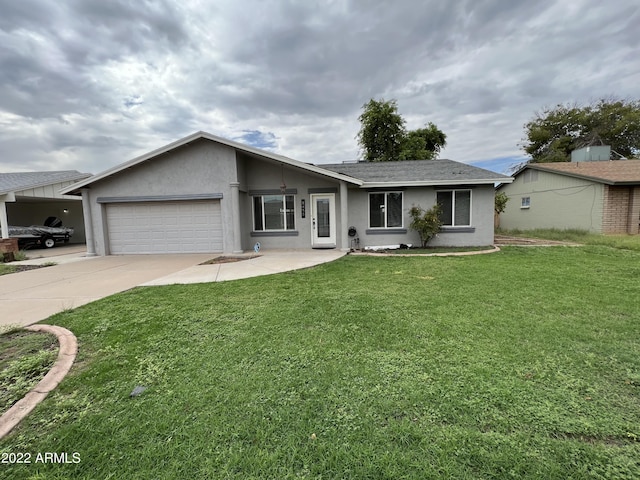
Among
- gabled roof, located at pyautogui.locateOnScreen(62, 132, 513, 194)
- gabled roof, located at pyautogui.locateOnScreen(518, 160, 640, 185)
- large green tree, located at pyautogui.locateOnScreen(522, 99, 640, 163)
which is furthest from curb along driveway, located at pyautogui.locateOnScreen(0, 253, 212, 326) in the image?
large green tree, located at pyautogui.locateOnScreen(522, 99, 640, 163)

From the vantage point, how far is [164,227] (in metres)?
11.8

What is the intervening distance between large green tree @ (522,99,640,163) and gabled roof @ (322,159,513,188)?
21996mm

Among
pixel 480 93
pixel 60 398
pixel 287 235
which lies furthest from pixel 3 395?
pixel 480 93

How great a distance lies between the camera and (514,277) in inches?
252

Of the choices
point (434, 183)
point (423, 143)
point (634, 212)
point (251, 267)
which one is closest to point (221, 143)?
point (251, 267)

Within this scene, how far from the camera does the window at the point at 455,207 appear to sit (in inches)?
457

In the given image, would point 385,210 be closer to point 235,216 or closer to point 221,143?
point 235,216

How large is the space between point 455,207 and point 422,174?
188 centimetres

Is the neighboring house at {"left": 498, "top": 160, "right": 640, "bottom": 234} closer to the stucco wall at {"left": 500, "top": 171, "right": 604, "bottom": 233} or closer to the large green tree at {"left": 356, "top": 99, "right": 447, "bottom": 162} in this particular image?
the stucco wall at {"left": 500, "top": 171, "right": 604, "bottom": 233}

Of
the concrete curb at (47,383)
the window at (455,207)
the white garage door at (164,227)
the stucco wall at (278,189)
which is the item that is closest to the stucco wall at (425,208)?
the window at (455,207)

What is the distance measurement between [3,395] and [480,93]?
67.7 feet

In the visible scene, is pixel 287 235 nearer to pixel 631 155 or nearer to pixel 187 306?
pixel 187 306

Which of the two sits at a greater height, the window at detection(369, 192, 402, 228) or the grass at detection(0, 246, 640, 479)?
the window at detection(369, 192, 402, 228)

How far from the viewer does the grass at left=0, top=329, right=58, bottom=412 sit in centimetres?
263
